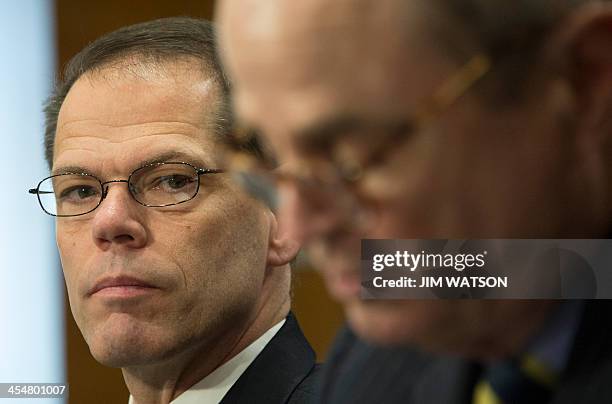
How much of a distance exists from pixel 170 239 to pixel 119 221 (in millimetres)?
82

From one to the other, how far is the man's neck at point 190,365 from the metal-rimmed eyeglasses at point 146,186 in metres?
0.24

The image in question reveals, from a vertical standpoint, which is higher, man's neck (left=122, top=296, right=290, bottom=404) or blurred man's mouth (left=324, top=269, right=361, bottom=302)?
Answer: blurred man's mouth (left=324, top=269, right=361, bottom=302)

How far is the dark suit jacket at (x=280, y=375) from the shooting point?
1.54 m

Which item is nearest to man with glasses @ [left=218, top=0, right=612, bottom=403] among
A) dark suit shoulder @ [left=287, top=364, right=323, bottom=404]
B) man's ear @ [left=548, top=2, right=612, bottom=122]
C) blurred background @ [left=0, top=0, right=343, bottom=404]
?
man's ear @ [left=548, top=2, right=612, bottom=122]

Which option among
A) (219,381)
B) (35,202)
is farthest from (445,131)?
(35,202)

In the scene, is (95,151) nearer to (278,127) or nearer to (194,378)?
(194,378)

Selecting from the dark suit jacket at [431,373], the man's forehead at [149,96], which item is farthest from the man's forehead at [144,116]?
the dark suit jacket at [431,373]

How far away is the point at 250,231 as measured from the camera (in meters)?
1.57

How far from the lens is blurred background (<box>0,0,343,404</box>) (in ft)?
5.54

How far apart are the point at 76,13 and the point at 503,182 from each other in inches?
43.3

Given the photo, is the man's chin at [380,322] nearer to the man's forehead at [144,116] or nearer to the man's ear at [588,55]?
the man's ear at [588,55]

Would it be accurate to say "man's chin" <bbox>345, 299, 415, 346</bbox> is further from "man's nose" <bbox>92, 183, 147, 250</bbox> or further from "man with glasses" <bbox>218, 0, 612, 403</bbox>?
"man's nose" <bbox>92, 183, 147, 250</bbox>

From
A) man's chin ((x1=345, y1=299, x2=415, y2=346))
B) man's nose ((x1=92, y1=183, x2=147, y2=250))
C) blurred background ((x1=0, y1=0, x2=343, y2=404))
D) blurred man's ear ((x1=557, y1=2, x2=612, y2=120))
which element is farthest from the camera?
blurred background ((x1=0, y1=0, x2=343, y2=404))

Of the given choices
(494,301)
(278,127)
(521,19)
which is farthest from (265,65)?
(494,301)
